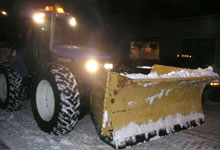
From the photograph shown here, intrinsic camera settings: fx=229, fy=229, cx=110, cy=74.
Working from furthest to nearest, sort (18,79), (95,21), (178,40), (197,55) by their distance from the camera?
(95,21)
(197,55)
(178,40)
(18,79)

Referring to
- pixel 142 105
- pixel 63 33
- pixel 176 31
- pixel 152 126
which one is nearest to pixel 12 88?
pixel 63 33

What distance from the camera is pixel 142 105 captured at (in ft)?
13.0

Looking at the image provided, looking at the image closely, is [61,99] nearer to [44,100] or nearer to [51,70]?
[51,70]

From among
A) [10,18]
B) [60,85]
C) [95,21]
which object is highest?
[95,21]

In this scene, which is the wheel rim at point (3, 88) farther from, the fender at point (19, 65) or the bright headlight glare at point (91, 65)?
the bright headlight glare at point (91, 65)

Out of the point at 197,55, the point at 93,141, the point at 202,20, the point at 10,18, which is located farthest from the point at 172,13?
the point at 93,141

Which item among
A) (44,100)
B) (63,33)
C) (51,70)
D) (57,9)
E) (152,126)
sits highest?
(57,9)

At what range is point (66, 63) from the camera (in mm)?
4961

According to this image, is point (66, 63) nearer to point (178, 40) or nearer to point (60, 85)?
point (60, 85)

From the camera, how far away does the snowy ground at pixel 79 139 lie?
12.4 ft

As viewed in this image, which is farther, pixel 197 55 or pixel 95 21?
pixel 95 21

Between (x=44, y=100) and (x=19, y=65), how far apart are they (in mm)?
1646

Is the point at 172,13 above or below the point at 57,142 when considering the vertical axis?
above

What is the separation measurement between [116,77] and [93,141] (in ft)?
4.39
